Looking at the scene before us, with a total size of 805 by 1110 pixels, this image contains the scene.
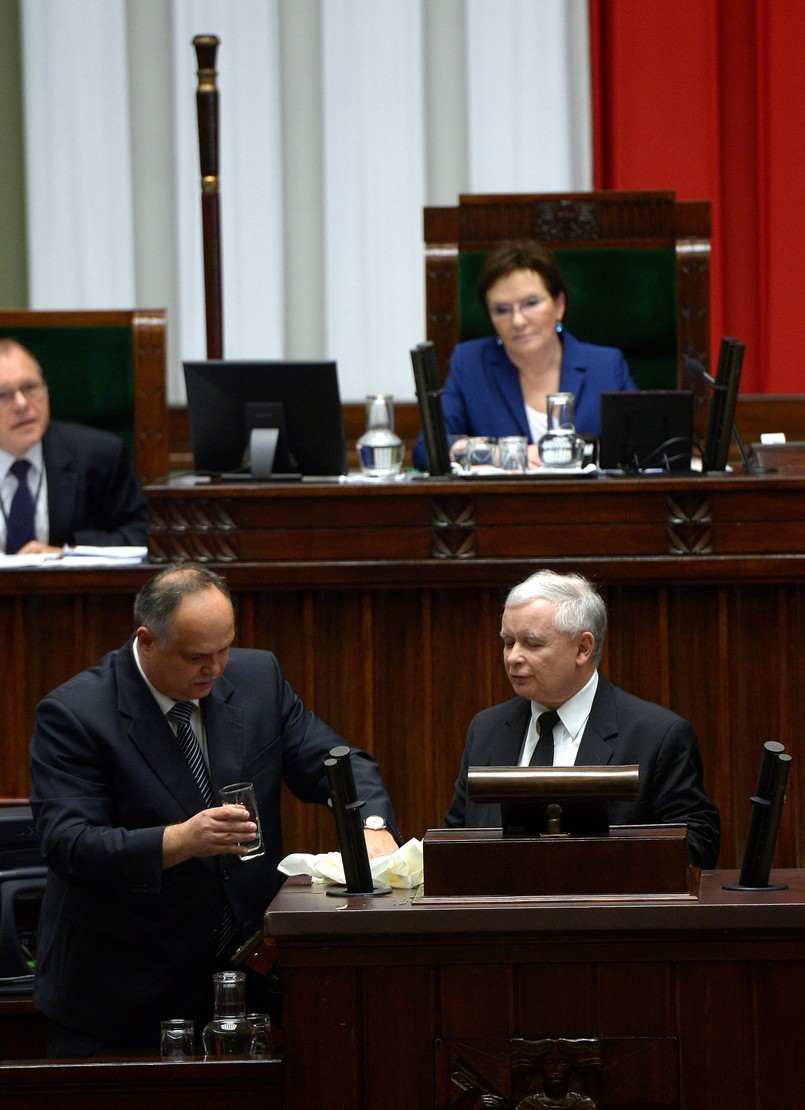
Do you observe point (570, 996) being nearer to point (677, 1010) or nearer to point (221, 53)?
point (677, 1010)

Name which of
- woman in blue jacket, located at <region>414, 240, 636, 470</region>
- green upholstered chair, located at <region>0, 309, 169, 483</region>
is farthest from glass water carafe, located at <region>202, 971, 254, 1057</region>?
green upholstered chair, located at <region>0, 309, 169, 483</region>

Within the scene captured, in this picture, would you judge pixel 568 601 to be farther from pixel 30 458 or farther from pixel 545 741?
pixel 30 458

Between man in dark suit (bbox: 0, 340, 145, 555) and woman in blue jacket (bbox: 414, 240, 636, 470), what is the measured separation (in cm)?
84

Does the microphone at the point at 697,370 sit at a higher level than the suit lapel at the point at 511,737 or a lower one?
higher

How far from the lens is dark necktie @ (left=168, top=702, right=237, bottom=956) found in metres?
3.18

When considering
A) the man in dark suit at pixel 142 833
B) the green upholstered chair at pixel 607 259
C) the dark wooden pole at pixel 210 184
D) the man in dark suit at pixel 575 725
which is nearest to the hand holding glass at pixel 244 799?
the man in dark suit at pixel 142 833

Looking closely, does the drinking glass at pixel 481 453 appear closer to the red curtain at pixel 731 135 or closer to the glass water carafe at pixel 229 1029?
the glass water carafe at pixel 229 1029

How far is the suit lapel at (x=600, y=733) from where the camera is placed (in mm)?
3150

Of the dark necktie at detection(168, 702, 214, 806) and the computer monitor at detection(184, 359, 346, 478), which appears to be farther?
the computer monitor at detection(184, 359, 346, 478)

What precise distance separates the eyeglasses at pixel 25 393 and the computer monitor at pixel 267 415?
0.64 m

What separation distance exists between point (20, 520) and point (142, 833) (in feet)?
5.96

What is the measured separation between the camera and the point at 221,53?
6352mm

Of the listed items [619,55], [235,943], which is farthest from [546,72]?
[235,943]

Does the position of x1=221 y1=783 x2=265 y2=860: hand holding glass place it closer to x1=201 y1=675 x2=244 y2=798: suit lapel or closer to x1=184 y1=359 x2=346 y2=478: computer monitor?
x1=201 y1=675 x2=244 y2=798: suit lapel
